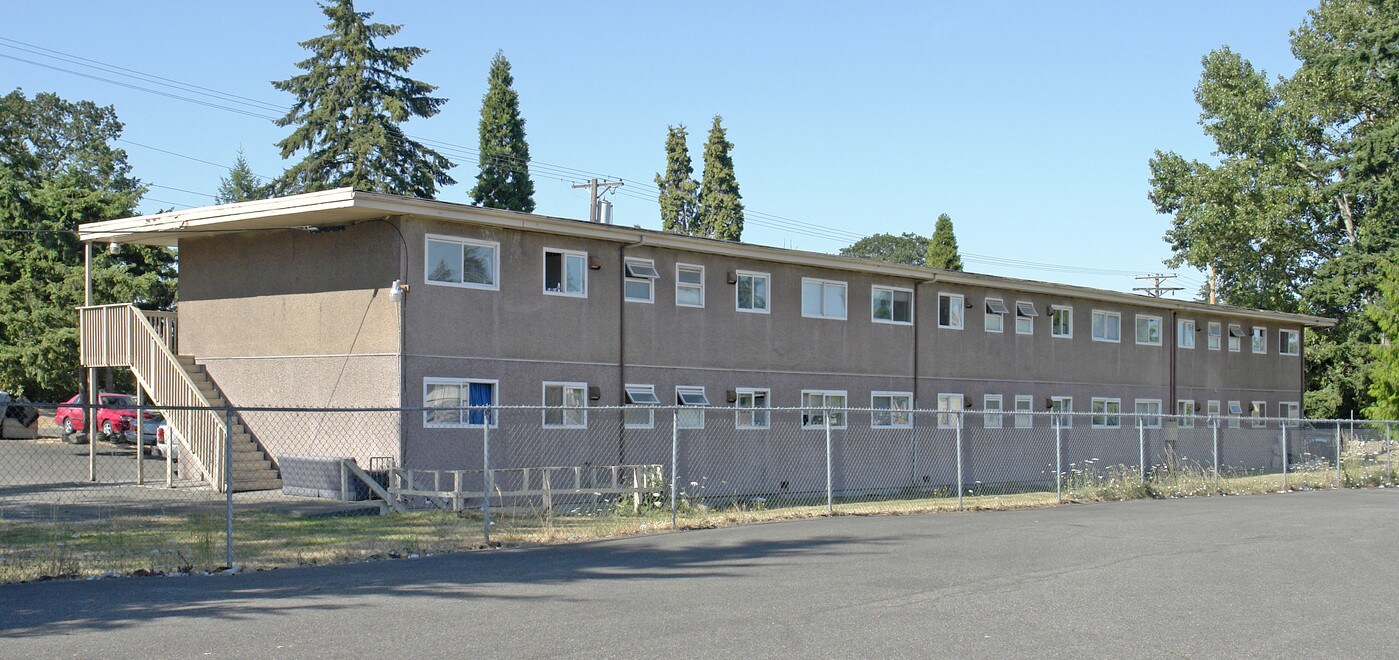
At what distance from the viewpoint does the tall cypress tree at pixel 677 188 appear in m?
56.2

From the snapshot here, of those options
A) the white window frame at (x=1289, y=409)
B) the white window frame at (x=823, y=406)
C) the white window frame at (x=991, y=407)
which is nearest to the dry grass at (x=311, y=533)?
the white window frame at (x=823, y=406)

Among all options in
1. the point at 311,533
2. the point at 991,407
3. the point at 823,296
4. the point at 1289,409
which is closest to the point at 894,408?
the point at 823,296

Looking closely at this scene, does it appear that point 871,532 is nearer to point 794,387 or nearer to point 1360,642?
point 1360,642

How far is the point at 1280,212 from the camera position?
47.5 m

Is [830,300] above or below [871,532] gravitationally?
above

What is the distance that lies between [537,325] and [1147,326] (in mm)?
21352

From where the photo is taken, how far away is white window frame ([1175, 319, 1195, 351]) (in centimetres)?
3762

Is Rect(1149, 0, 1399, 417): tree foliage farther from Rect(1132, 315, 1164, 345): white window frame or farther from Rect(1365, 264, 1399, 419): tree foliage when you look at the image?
Rect(1132, 315, 1164, 345): white window frame

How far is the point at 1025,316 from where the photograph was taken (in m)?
32.7

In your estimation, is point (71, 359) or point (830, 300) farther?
point (71, 359)

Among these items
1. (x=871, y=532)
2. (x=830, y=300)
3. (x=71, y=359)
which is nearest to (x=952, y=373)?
(x=830, y=300)

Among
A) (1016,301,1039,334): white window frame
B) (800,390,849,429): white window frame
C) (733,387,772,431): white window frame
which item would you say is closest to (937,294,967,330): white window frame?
(1016,301,1039,334): white window frame

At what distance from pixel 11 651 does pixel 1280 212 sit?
4763 centimetres

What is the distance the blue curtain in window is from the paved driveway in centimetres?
636
